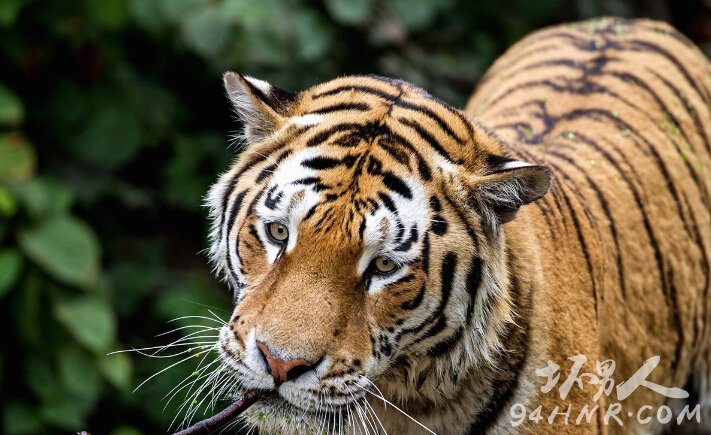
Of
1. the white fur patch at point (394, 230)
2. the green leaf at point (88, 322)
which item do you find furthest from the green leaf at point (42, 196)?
the white fur patch at point (394, 230)

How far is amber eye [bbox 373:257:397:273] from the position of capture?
6.78 feet

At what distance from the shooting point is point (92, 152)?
4.64 m

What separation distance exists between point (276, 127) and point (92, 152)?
2516 millimetres

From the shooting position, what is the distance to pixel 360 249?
204 cm

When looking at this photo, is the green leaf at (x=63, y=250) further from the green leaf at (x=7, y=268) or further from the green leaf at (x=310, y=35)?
the green leaf at (x=310, y=35)

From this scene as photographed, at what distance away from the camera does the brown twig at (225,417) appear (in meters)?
2.05

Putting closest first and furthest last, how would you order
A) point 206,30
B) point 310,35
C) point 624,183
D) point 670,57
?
1. point 624,183
2. point 670,57
3. point 206,30
4. point 310,35

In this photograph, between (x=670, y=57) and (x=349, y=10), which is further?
(x=349, y=10)

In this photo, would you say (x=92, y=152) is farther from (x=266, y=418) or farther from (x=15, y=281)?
(x=266, y=418)

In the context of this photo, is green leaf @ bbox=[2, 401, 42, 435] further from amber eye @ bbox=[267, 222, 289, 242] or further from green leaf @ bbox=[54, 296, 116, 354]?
amber eye @ bbox=[267, 222, 289, 242]

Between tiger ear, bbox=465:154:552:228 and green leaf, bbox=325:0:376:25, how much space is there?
7.99 ft

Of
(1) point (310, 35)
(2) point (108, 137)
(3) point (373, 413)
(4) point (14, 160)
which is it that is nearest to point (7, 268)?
(4) point (14, 160)

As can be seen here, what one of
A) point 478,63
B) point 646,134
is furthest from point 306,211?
point 478,63

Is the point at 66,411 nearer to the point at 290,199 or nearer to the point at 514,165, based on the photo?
the point at 290,199
